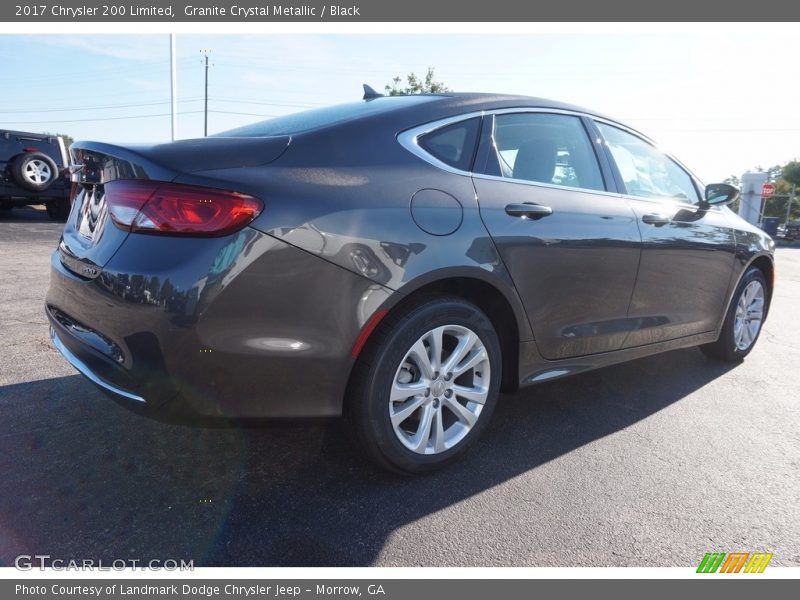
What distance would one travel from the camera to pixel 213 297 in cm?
188

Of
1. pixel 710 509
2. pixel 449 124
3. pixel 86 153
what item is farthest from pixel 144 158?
pixel 710 509

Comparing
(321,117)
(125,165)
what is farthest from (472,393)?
(125,165)

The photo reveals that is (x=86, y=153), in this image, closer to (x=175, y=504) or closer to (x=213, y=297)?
(x=213, y=297)

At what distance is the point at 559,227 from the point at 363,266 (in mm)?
1114

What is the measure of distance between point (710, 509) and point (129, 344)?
2.26 metres

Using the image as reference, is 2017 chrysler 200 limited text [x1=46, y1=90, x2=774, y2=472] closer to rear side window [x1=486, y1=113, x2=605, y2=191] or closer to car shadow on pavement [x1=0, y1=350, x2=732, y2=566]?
rear side window [x1=486, y1=113, x2=605, y2=191]

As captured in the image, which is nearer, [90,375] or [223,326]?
[223,326]

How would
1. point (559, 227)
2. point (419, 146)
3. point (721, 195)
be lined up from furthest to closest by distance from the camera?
point (721, 195) → point (559, 227) → point (419, 146)

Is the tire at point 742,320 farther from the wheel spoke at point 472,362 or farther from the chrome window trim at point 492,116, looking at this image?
the wheel spoke at point 472,362

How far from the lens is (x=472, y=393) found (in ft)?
8.37

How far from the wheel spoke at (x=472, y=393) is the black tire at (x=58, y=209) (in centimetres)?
1278

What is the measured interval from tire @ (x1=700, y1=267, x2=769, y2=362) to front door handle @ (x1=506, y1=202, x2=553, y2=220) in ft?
7.31

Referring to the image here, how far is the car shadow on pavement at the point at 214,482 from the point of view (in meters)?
1.97

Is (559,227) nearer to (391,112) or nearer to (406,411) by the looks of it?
(391,112)
